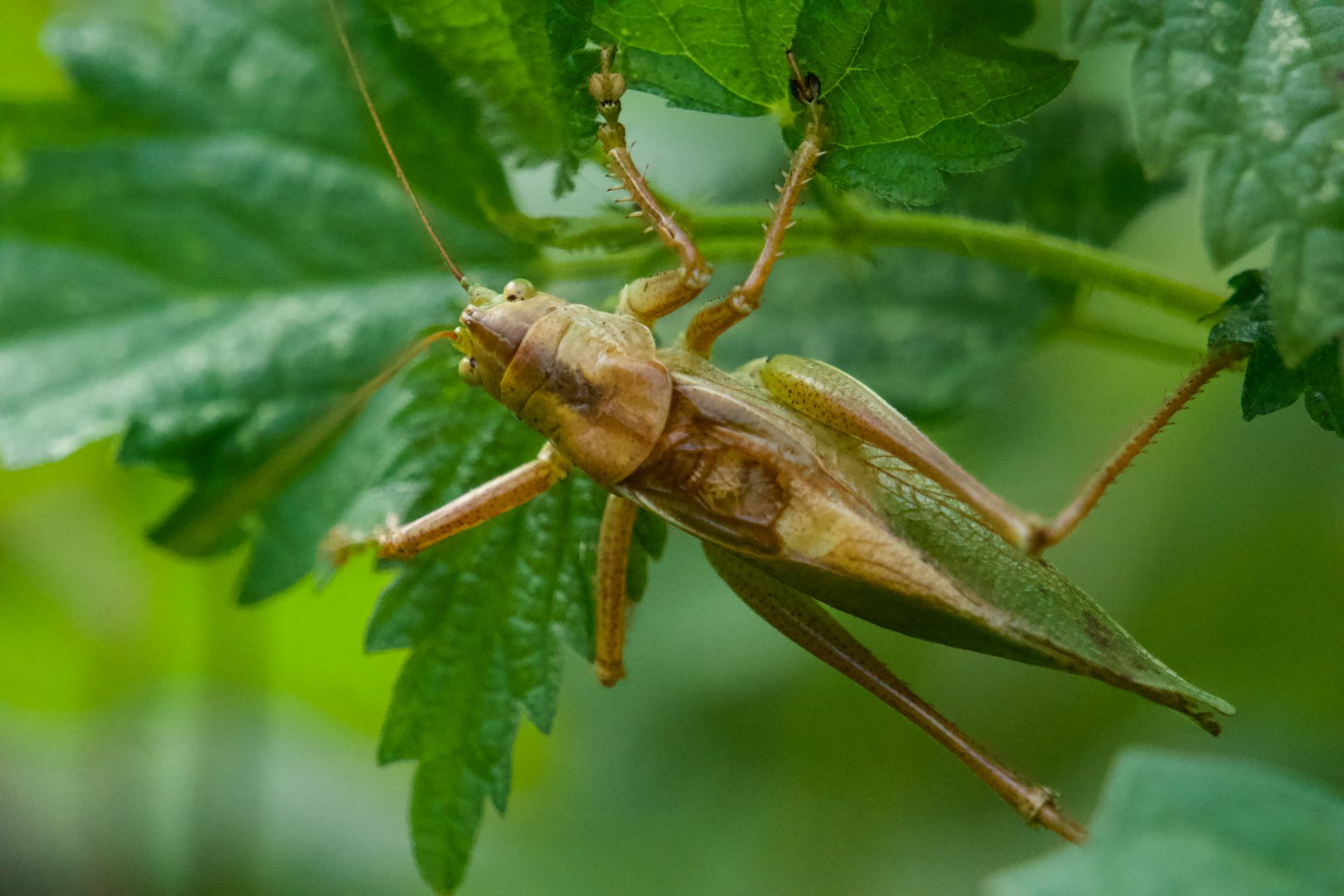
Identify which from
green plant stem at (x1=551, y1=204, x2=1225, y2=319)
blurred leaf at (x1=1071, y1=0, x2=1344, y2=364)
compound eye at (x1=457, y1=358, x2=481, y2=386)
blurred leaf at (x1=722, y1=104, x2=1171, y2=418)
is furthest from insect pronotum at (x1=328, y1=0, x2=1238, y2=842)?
blurred leaf at (x1=722, y1=104, x2=1171, y2=418)

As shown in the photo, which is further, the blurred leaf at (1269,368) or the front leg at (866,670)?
the front leg at (866,670)

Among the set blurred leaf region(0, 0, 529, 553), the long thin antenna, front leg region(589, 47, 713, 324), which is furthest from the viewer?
blurred leaf region(0, 0, 529, 553)

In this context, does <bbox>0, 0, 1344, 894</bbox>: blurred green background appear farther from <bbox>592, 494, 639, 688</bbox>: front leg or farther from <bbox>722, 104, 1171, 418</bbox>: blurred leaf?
<bbox>592, 494, 639, 688</bbox>: front leg

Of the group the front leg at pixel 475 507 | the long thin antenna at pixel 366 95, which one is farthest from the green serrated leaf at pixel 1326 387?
the long thin antenna at pixel 366 95

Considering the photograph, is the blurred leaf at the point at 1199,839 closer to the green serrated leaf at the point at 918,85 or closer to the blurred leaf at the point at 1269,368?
the blurred leaf at the point at 1269,368

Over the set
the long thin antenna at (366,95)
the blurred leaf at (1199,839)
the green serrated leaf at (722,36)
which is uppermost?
the green serrated leaf at (722,36)

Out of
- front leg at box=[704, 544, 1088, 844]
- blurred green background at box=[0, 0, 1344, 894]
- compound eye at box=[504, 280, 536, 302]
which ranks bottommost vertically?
blurred green background at box=[0, 0, 1344, 894]

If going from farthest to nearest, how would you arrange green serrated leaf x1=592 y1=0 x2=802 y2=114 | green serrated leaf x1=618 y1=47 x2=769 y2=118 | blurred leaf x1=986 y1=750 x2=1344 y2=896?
blurred leaf x1=986 y1=750 x2=1344 y2=896 → green serrated leaf x1=618 y1=47 x2=769 y2=118 → green serrated leaf x1=592 y1=0 x2=802 y2=114
